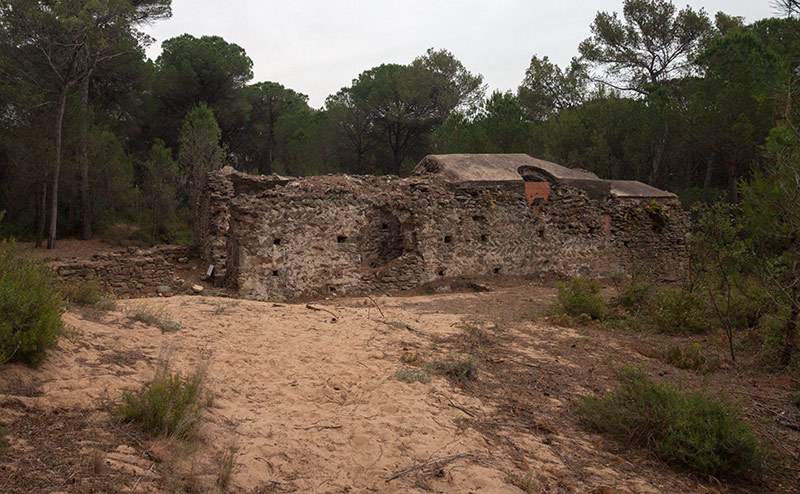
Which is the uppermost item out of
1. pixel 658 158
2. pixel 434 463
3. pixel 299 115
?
pixel 299 115

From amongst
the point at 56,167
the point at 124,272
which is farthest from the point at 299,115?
the point at 124,272

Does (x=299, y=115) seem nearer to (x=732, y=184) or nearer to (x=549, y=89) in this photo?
(x=549, y=89)

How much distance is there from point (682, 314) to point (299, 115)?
85.2 ft

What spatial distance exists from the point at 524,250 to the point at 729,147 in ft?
31.2

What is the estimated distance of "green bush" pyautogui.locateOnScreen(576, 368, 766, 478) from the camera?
11.5 feet

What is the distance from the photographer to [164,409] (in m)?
2.99

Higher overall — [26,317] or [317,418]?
[26,317]

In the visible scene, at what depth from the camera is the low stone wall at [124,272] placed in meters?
9.19

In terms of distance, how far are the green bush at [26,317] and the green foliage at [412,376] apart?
2757 mm

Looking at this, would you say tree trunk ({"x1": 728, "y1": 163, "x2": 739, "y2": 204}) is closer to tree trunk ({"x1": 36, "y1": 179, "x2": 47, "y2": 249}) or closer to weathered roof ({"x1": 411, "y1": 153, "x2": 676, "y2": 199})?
weathered roof ({"x1": 411, "y1": 153, "x2": 676, "y2": 199})

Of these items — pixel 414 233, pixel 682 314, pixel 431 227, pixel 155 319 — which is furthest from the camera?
pixel 431 227

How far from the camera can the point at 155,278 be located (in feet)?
32.1

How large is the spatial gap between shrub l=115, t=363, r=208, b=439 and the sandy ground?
0.28 ft

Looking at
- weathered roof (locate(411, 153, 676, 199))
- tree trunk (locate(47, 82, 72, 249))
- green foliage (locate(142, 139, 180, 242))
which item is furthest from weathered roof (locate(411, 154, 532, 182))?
tree trunk (locate(47, 82, 72, 249))
